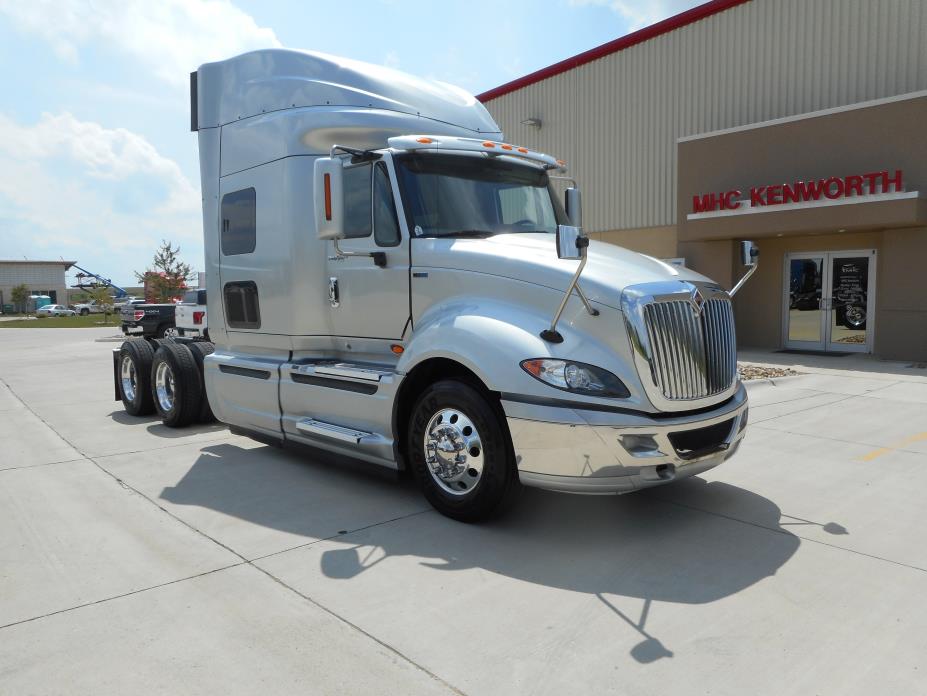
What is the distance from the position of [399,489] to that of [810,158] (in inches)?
543

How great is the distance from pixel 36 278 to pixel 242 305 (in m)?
110

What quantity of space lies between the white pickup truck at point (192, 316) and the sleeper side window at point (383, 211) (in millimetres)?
4954

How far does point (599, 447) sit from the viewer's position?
4.10m

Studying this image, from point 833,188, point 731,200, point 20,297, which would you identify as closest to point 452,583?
point 833,188

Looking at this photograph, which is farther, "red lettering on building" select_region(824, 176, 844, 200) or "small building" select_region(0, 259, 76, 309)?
"small building" select_region(0, 259, 76, 309)

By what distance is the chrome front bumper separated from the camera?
13.4 ft

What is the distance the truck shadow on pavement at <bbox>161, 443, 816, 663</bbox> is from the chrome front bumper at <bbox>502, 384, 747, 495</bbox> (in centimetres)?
45

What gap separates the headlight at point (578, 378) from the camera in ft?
13.7

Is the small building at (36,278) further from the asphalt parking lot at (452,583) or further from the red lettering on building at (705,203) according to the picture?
the asphalt parking lot at (452,583)

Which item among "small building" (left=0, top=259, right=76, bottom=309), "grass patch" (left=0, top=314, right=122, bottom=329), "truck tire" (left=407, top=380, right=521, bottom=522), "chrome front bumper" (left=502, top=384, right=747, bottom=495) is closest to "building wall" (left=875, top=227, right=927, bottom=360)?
"chrome front bumper" (left=502, top=384, right=747, bottom=495)

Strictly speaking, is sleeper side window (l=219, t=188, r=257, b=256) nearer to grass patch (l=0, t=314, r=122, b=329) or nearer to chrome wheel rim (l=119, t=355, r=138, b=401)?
chrome wheel rim (l=119, t=355, r=138, b=401)

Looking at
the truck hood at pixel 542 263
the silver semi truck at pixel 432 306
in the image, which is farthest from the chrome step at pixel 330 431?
the truck hood at pixel 542 263

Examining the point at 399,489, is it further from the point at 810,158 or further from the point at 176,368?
the point at 810,158

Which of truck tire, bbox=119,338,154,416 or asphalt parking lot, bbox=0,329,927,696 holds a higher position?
truck tire, bbox=119,338,154,416
